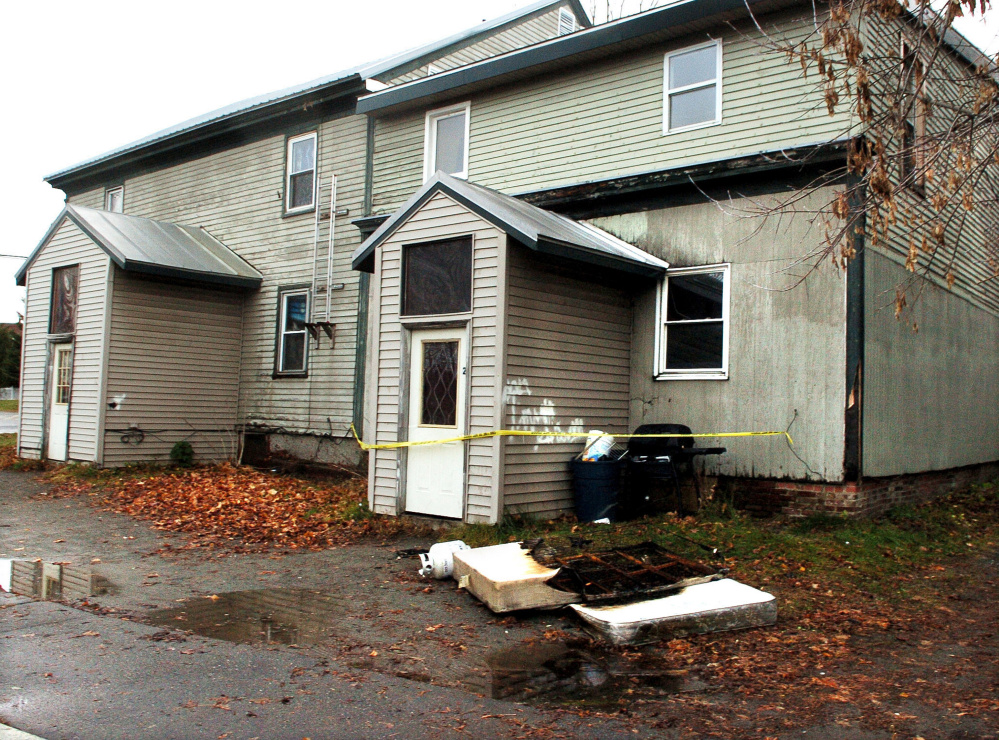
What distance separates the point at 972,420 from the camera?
13.4 metres

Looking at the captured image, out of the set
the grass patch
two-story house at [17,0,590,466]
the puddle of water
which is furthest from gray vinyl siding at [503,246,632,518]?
two-story house at [17,0,590,466]

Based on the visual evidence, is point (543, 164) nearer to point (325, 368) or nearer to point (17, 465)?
point (325, 368)

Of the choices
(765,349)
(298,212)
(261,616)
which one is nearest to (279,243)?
(298,212)

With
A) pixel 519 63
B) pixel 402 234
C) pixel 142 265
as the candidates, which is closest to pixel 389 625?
Answer: pixel 402 234

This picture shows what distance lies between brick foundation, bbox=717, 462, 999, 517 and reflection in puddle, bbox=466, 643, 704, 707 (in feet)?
15.4

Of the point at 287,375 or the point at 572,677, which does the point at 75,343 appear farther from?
the point at 572,677

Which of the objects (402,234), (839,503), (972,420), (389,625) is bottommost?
(389,625)

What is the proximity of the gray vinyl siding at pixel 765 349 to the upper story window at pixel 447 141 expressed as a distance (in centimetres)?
410

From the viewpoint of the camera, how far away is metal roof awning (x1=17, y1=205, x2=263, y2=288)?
48.9 feet

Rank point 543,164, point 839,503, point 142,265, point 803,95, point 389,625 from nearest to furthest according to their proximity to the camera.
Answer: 1. point 389,625
2. point 839,503
3. point 803,95
4. point 543,164
5. point 142,265

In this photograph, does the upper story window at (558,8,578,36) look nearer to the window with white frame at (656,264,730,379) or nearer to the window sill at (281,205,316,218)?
the window sill at (281,205,316,218)

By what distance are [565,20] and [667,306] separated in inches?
440

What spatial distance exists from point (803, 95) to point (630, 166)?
2.48 m

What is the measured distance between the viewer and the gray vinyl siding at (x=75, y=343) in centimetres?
1488
